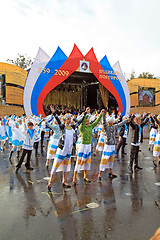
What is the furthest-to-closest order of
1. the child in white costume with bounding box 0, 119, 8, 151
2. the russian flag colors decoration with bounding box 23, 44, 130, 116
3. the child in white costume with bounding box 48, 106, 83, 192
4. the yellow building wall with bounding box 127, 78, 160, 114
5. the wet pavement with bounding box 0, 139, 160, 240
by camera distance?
the yellow building wall with bounding box 127, 78, 160, 114, the russian flag colors decoration with bounding box 23, 44, 130, 116, the child in white costume with bounding box 0, 119, 8, 151, the child in white costume with bounding box 48, 106, 83, 192, the wet pavement with bounding box 0, 139, 160, 240

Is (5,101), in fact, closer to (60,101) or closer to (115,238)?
(60,101)

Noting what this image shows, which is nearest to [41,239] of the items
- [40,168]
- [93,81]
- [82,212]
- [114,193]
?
[82,212]

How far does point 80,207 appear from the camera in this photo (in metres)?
3.91

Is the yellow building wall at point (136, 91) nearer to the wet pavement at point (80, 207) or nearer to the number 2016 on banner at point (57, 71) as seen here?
the number 2016 on banner at point (57, 71)

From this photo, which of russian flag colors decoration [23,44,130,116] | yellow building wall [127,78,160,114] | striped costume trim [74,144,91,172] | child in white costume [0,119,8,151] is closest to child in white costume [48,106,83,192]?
striped costume trim [74,144,91,172]

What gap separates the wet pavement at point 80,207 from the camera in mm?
3098

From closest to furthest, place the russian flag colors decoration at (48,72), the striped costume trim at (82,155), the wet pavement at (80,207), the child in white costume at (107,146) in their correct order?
the wet pavement at (80,207) → the striped costume trim at (82,155) → the child in white costume at (107,146) → the russian flag colors decoration at (48,72)

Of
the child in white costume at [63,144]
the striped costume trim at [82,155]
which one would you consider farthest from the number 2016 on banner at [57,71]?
the child in white costume at [63,144]

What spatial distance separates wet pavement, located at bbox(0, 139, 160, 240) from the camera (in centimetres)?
310

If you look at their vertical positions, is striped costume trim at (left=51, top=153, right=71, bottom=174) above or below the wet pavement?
Answer: above

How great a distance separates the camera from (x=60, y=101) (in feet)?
95.7

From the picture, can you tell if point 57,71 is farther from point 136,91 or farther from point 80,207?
point 80,207

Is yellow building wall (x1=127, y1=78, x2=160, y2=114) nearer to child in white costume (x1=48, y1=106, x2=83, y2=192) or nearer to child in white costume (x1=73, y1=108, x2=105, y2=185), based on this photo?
child in white costume (x1=73, y1=108, x2=105, y2=185)

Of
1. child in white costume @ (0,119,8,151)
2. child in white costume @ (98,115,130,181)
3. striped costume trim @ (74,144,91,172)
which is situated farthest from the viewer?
child in white costume @ (0,119,8,151)
